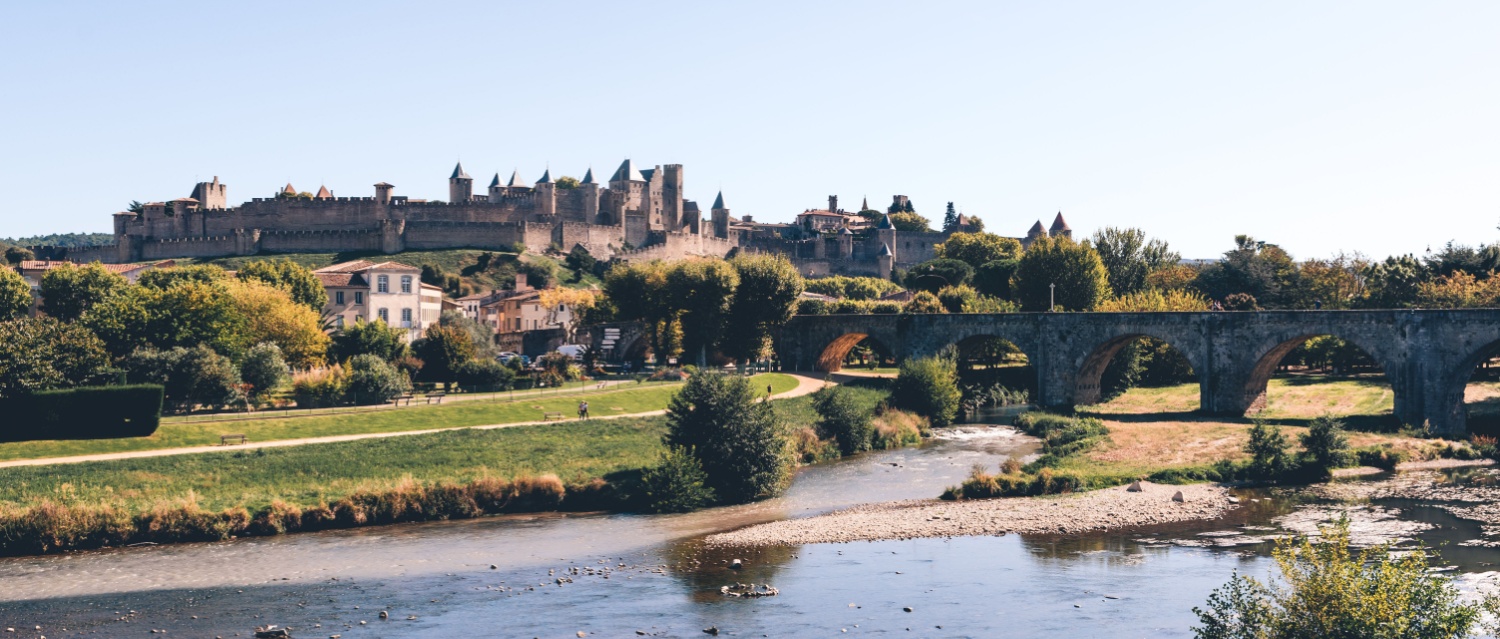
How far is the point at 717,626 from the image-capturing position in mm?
24141

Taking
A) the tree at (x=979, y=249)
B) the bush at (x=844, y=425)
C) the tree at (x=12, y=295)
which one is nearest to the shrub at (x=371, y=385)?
the bush at (x=844, y=425)

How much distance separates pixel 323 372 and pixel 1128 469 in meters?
31.5

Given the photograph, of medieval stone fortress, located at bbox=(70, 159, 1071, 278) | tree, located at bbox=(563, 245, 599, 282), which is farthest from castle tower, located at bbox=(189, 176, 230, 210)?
tree, located at bbox=(563, 245, 599, 282)

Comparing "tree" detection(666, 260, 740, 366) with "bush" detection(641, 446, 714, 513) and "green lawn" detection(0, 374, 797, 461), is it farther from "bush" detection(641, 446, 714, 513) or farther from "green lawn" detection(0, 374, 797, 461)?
"bush" detection(641, 446, 714, 513)

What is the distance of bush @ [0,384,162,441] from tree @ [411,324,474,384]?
63.7 feet

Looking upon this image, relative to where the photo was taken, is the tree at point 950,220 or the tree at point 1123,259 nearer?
the tree at point 1123,259

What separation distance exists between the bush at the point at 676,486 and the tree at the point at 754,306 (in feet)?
117

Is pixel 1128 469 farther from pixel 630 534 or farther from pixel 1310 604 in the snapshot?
pixel 1310 604

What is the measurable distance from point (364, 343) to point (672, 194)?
93.5 m

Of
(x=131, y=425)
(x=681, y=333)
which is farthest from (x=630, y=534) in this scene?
(x=681, y=333)

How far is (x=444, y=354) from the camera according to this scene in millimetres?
59312

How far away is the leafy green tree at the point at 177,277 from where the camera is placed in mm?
69875

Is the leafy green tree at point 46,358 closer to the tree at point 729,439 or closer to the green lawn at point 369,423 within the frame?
the green lawn at point 369,423

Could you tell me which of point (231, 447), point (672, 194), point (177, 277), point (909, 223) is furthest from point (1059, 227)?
point (231, 447)
